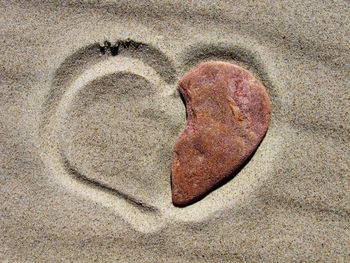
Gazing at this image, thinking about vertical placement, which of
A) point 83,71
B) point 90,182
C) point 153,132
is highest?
point 83,71

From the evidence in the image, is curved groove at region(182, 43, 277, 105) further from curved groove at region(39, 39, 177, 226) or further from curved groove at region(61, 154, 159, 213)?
curved groove at region(61, 154, 159, 213)

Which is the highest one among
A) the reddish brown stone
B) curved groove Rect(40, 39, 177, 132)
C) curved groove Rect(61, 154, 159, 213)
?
curved groove Rect(40, 39, 177, 132)

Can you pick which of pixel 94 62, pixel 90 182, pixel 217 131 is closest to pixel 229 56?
pixel 217 131

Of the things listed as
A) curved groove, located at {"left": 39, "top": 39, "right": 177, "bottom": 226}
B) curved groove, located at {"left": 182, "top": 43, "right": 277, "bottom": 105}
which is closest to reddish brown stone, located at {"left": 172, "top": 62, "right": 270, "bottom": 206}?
curved groove, located at {"left": 182, "top": 43, "right": 277, "bottom": 105}

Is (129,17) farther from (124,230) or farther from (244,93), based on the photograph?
(124,230)

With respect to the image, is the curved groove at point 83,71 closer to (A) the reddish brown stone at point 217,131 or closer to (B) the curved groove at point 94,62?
(B) the curved groove at point 94,62

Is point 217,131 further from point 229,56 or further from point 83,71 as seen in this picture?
point 83,71

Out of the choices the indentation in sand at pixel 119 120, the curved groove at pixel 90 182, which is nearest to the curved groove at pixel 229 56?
the indentation in sand at pixel 119 120

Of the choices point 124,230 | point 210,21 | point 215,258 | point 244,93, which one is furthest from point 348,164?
point 124,230
